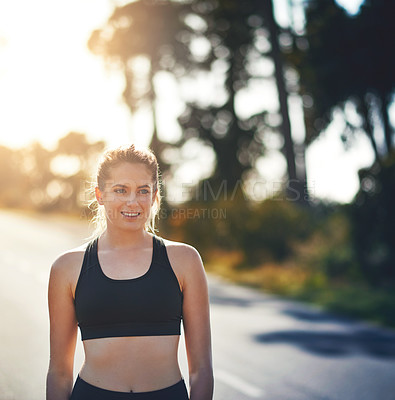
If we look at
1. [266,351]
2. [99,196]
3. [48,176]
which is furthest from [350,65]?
[48,176]

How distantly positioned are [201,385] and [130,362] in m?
0.31

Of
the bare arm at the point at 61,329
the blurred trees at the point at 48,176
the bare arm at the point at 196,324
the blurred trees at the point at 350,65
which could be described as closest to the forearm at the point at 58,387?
the bare arm at the point at 61,329

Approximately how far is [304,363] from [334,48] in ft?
43.6

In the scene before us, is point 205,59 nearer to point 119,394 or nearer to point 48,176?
point 119,394

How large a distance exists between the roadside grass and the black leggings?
32.0ft

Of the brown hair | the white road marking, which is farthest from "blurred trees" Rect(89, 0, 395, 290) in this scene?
the brown hair

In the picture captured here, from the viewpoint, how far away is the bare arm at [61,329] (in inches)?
98.0

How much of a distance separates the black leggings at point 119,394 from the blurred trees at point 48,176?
182 feet

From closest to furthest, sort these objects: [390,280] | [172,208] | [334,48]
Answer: [390,280], [334,48], [172,208]

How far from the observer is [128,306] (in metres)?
2.40

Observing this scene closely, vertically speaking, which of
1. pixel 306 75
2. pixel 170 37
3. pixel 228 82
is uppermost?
pixel 170 37

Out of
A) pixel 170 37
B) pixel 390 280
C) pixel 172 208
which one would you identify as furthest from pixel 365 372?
pixel 170 37

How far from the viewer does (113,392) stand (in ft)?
7.97

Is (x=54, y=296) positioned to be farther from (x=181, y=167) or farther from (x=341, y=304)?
(x=181, y=167)
